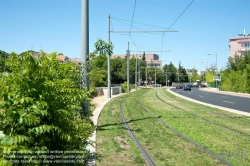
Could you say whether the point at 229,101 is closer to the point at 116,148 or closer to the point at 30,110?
the point at 116,148

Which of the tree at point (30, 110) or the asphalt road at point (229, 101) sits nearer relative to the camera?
the tree at point (30, 110)

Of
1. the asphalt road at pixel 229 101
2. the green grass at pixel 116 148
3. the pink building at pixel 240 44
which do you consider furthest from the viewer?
the pink building at pixel 240 44

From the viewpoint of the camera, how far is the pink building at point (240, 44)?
82175 mm

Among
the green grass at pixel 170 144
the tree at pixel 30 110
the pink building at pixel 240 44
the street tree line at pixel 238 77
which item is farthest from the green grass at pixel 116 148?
the pink building at pixel 240 44

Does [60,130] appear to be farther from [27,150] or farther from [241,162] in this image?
[241,162]

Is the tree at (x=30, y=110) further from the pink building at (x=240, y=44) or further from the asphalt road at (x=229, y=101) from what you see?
the pink building at (x=240, y=44)

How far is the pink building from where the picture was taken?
8218 cm

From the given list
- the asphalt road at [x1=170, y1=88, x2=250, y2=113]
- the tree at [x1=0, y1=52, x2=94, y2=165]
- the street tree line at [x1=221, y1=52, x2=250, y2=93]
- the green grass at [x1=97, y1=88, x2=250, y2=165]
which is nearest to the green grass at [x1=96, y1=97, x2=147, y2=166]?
the green grass at [x1=97, y1=88, x2=250, y2=165]

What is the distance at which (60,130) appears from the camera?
344cm

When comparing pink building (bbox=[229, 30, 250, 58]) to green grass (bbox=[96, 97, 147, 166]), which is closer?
green grass (bbox=[96, 97, 147, 166])

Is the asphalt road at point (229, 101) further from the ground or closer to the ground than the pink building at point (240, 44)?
closer to the ground

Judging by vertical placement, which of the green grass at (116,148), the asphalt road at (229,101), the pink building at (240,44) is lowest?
the asphalt road at (229,101)

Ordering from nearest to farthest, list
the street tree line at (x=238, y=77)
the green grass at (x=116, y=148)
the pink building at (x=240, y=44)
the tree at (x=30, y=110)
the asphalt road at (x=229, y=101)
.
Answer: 1. the tree at (x=30, y=110)
2. the green grass at (x=116, y=148)
3. the asphalt road at (x=229, y=101)
4. the street tree line at (x=238, y=77)
5. the pink building at (x=240, y=44)

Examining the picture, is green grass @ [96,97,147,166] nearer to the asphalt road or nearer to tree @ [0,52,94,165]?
tree @ [0,52,94,165]
